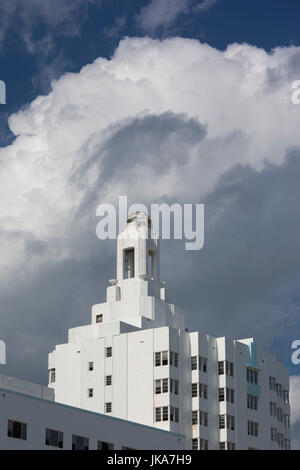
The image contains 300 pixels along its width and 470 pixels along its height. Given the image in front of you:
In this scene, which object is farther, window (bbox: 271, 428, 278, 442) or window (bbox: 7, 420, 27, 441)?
window (bbox: 271, 428, 278, 442)

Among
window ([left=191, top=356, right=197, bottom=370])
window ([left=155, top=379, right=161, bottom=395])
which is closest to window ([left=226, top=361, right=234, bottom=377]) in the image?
window ([left=191, top=356, right=197, bottom=370])

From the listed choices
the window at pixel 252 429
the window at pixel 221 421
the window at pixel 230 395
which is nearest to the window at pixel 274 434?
the window at pixel 252 429

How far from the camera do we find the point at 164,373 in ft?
417

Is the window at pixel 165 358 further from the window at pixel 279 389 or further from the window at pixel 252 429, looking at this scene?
the window at pixel 279 389

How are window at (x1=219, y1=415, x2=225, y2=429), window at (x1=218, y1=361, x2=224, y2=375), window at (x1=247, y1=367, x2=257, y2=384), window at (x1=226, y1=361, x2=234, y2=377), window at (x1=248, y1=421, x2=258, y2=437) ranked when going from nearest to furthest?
1. window at (x1=219, y1=415, x2=225, y2=429)
2. window at (x1=218, y1=361, x2=224, y2=375)
3. window at (x1=226, y1=361, x2=234, y2=377)
4. window at (x1=248, y1=421, x2=258, y2=437)
5. window at (x1=247, y1=367, x2=257, y2=384)

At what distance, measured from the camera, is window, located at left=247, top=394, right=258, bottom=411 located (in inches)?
5261

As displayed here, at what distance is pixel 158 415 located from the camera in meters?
126

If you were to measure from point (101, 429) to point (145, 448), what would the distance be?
6.58m

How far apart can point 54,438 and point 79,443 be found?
3.20m

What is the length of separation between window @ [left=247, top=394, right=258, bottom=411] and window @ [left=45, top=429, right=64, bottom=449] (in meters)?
42.3

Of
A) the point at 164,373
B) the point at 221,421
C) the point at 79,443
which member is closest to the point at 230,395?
the point at 221,421

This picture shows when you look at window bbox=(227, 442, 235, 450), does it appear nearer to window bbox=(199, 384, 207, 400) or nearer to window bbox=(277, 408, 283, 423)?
window bbox=(199, 384, 207, 400)

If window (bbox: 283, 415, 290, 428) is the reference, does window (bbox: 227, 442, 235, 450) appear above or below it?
below
